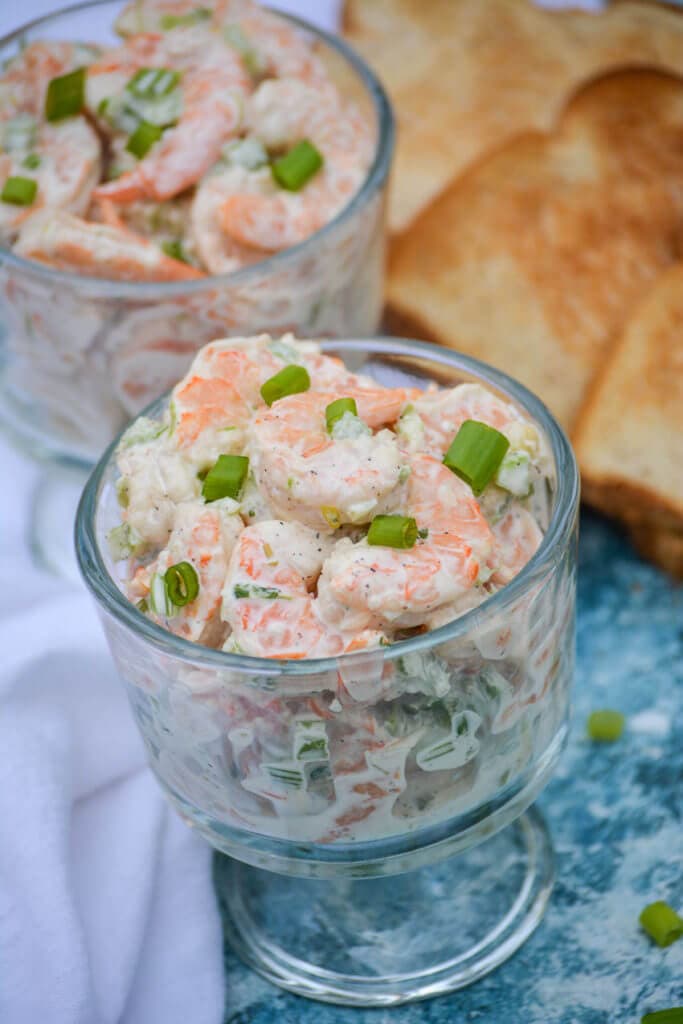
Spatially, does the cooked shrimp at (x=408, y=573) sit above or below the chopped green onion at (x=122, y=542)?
above

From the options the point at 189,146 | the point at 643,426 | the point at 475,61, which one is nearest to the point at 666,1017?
the point at 643,426

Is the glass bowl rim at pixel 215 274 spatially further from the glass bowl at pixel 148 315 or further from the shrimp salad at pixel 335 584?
the shrimp salad at pixel 335 584

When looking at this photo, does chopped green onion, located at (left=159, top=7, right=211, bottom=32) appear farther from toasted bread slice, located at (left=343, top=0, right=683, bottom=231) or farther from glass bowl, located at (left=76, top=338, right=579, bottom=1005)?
glass bowl, located at (left=76, top=338, right=579, bottom=1005)

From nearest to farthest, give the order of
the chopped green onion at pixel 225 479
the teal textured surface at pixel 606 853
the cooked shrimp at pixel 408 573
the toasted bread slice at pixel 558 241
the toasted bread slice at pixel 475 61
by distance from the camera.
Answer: the cooked shrimp at pixel 408 573, the chopped green onion at pixel 225 479, the teal textured surface at pixel 606 853, the toasted bread slice at pixel 558 241, the toasted bread slice at pixel 475 61

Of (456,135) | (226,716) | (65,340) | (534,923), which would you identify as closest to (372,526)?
(226,716)

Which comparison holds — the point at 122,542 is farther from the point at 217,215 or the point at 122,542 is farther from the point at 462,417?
the point at 217,215

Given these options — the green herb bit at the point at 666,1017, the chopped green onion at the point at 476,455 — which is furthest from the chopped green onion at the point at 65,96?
the green herb bit at the point at 666,1017
